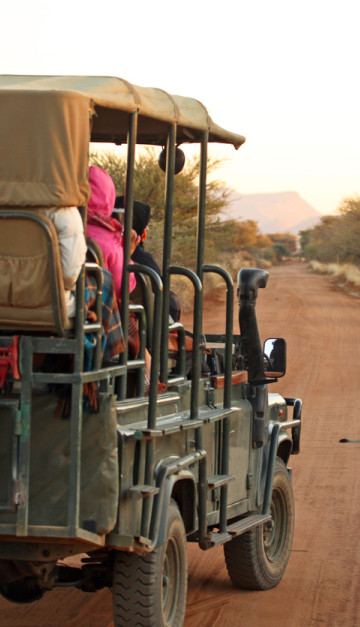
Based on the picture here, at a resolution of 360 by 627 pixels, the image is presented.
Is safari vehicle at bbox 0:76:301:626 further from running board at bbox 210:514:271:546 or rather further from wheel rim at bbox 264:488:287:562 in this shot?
wheel rim at bbox 264:488:287:562

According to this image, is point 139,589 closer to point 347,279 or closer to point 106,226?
point 106,226

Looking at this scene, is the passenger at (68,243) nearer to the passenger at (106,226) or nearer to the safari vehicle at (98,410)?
the safari vehicle at (98,410)

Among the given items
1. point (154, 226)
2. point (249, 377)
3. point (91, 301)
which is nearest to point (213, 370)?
point (249, 377)

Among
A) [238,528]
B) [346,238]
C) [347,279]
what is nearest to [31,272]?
[238,528]

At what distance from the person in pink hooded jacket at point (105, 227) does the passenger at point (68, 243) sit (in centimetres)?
79

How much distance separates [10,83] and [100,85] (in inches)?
15.6

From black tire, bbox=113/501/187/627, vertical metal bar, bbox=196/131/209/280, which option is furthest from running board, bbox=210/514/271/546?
vertical metal bar, bbox=196/131/209/280

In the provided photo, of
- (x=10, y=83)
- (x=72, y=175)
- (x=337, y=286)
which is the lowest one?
(x=337, y=286)

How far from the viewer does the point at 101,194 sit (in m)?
5.27

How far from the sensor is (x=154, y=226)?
28.7 metres

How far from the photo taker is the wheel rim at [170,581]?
212 inches

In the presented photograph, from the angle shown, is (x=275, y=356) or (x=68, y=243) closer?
(x=68, y=243)

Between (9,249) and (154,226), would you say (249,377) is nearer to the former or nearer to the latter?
(9,249)

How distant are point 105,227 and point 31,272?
1.00 m
